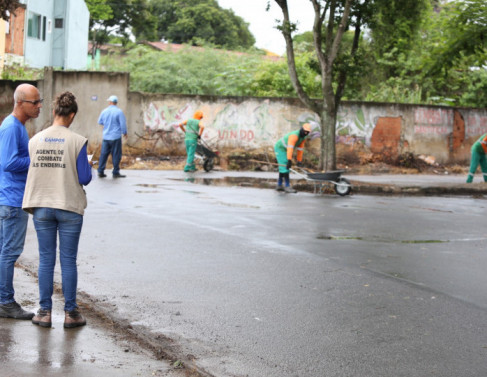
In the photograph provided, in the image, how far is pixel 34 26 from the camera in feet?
134

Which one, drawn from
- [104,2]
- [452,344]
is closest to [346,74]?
[452,344]

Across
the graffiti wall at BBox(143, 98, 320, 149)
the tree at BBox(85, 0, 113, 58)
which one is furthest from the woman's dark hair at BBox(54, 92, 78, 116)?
the tree at BBox(85, 0, 113, 58)

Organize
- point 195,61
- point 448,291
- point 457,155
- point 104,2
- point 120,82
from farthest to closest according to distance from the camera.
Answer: point 104,2, point 195,61, point 457,155, point 120,82, point 448,291

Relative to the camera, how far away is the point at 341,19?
66.8 ft

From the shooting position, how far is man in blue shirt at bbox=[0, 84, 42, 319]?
5.46 meters

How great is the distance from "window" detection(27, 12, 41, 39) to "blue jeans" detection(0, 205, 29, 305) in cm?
3695

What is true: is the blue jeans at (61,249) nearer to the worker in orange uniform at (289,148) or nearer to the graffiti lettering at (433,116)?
the worker in orange uniform at (289,148)

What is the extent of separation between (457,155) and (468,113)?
1919 mm

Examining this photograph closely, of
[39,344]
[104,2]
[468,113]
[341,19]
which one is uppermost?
[104,2]

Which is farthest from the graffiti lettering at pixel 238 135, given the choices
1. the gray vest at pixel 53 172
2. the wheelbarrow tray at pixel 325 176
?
the gray vest at pixel 53 172

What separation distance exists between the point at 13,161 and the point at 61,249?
0.81 meters

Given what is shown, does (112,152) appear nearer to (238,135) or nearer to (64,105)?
(238,135)

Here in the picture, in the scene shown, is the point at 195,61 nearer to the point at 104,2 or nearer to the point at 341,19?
the point at 341,19

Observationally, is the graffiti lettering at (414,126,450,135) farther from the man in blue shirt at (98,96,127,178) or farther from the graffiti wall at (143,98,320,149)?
the man in blue shirt at (98,96,127,178)
